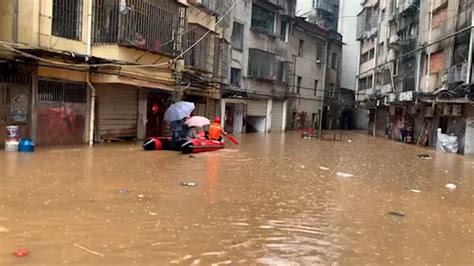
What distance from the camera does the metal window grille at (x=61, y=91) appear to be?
16.7 meters

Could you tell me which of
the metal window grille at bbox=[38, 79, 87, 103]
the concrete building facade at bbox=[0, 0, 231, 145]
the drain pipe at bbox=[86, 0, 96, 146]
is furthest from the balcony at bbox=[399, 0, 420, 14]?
the metal window grille at bbox=[38, 79, 87, 103]

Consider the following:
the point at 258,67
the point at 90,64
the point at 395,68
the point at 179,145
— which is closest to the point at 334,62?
the point at 395,68

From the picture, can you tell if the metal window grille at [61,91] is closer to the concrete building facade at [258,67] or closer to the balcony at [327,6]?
the concrete building facade at [258,67]

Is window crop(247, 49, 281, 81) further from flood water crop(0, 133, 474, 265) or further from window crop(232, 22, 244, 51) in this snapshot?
flood water crop(0, 133, 474, 265)

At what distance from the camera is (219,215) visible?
753 cm

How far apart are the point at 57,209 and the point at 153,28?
44.3 feet

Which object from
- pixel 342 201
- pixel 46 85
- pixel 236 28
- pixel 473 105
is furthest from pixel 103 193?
pixel 236 28

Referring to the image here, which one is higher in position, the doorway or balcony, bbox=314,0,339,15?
balcony, bbox=314,0,339,15

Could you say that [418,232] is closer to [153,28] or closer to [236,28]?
[153,28]

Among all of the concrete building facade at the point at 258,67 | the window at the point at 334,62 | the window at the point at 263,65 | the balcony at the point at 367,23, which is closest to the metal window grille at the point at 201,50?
the concrete building facade at the point at 258,67

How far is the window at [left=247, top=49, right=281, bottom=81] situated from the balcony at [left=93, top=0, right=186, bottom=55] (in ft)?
51.4

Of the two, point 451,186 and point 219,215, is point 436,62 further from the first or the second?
point 219,215

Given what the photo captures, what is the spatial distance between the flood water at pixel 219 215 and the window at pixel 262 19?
24946mm

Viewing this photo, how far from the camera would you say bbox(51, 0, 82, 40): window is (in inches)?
653
